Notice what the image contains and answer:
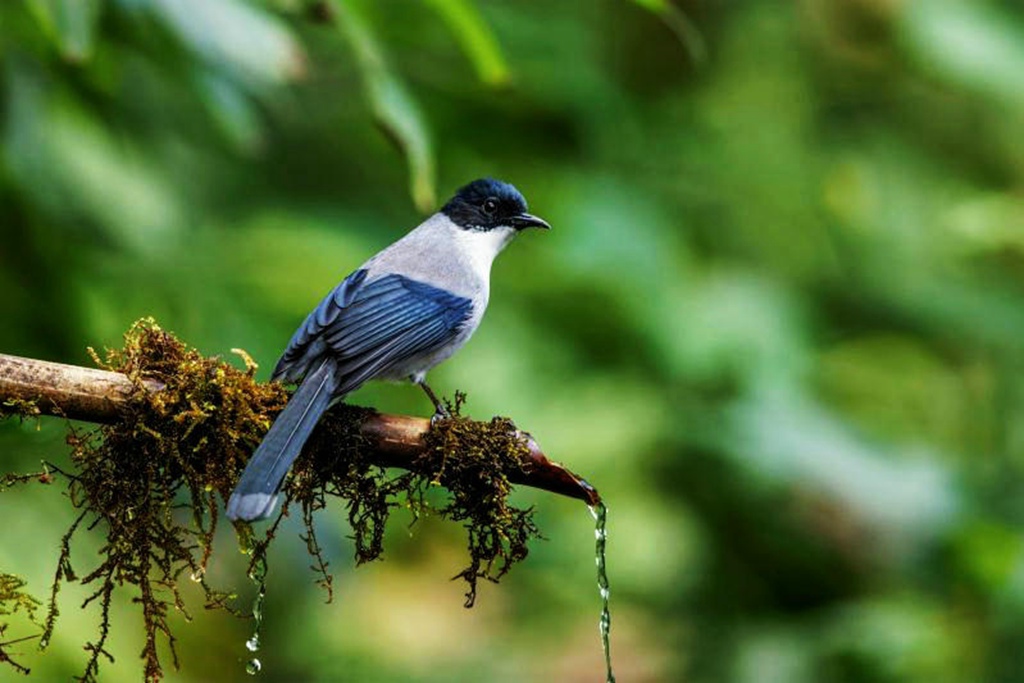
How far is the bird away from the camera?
3.14 m

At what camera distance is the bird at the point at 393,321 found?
123 inches

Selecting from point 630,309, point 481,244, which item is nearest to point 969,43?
point 630,309

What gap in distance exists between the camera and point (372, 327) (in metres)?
3.80

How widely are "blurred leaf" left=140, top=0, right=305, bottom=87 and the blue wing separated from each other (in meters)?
0.64

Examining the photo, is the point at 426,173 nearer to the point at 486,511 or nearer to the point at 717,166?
the point at 486,511

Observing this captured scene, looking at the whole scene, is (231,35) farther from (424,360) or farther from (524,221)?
(524,221)

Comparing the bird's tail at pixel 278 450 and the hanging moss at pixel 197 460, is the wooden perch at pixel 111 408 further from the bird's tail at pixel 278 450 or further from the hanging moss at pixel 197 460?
the bird's tail at pixel 278 450

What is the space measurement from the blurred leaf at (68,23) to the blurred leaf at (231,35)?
263mm

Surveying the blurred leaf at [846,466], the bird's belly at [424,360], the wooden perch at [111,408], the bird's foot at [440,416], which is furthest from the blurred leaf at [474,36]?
the blurred leaf at [846,466]

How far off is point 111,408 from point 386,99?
1.04 meters

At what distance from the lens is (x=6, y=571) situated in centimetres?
383

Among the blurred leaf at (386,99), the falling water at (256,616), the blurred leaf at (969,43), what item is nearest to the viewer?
the falling water at (256,616)

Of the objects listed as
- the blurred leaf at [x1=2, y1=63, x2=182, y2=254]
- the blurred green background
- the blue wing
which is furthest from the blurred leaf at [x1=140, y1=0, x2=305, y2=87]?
the blurred leaf at [x1=2, y1=63, x2=182, y2=254]

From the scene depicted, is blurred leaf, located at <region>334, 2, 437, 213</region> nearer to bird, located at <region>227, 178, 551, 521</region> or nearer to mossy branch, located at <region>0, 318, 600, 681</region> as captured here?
bird, located at <region>227, 178, 551, 521</region>
